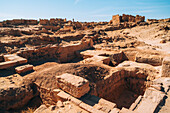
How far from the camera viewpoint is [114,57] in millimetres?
10031

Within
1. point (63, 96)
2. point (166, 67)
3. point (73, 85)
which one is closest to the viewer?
point (73, 85)

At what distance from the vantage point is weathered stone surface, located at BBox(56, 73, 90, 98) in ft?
11.9

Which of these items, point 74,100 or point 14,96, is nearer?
point 74,100

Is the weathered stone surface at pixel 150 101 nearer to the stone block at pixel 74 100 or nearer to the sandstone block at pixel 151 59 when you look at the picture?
the stone block at pixel 74 100

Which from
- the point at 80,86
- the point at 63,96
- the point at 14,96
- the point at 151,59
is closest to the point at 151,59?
the point at 151,59

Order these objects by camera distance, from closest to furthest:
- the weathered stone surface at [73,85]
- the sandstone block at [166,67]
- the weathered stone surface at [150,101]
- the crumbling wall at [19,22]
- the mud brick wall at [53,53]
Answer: the weathered stone surface at [150,101]
the weathered stone surface at [73,85]
the sandstone block at [166,67]
the mud brick wall at [53,53]
the crumbling wall at [19,22]

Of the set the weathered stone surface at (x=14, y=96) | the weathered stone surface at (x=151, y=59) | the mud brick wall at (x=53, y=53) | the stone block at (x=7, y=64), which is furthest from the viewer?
the mud brick wall at (x=53, y=53)

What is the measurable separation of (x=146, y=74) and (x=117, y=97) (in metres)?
2.20

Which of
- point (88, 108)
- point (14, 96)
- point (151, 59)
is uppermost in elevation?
point (151, 59)

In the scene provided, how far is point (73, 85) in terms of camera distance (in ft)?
12.0

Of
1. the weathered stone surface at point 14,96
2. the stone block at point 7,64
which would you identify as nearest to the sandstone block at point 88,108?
the weathered stone surface at point 14,96

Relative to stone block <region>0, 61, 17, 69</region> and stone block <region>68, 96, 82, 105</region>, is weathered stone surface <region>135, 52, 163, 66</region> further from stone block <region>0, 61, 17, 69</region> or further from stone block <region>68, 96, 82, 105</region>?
stone block <region>0, 61, 17, 69</region>

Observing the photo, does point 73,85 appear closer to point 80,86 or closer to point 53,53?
point 80,86

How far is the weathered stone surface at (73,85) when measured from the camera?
3640mm
